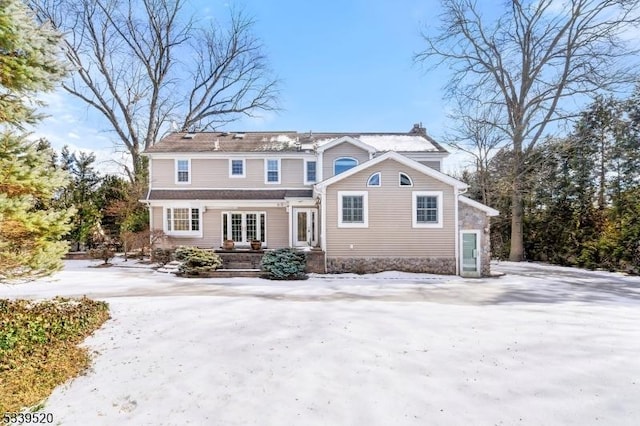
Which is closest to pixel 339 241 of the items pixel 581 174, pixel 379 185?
pixel 379 185

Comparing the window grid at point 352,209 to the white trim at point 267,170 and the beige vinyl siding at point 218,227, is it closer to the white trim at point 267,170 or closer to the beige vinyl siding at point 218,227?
the beige vinyl siding at point 218,227

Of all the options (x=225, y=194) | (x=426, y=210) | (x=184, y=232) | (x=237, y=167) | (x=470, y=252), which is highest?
(x=237, y=167)

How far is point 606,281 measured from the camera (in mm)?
13016

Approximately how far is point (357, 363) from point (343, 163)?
14001mm

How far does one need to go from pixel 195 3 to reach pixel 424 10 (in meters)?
17.9

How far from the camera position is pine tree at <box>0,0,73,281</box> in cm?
497

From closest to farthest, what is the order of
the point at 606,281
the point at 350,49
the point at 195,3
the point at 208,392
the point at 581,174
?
the point at 208,392
the point at 606,281
the point at 350,49
the point at 581,174
the point at 195,3

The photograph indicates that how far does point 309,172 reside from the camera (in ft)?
61.9

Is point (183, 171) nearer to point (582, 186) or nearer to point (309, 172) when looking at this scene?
point (309, 172)

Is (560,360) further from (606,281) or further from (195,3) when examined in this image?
(195,3)

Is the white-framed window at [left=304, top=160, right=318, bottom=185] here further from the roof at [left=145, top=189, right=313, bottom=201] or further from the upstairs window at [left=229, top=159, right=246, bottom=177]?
the upstairs window at [left=229, top=159, right=246, bottom=177]

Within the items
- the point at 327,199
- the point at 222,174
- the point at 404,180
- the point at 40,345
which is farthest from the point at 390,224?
the point at 40,345

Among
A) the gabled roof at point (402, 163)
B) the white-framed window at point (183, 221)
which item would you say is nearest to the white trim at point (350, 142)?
the gabled roof at point (402, 163)

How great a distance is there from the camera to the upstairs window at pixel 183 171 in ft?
61.7
